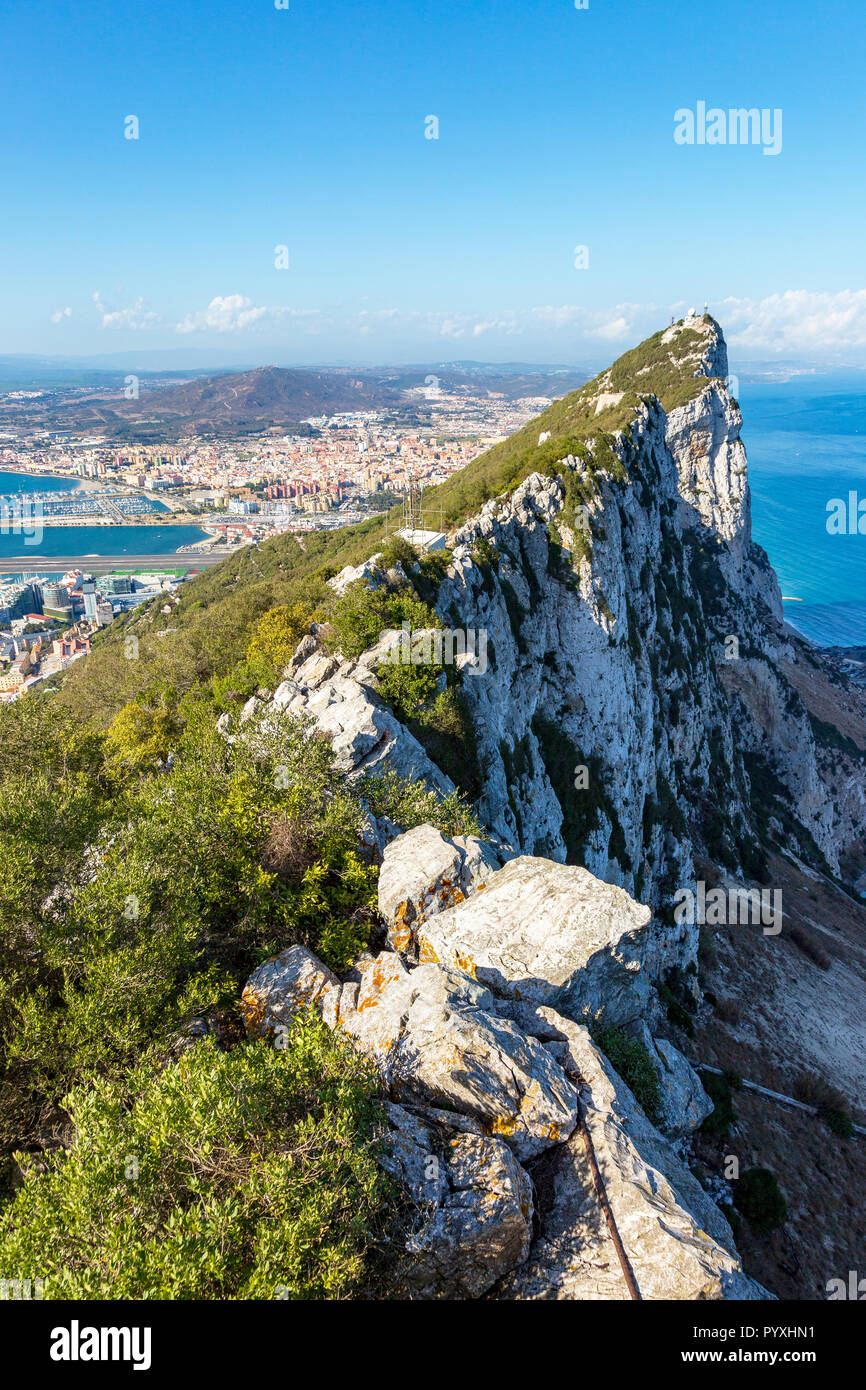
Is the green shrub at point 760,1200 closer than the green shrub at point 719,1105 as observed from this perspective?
Yes

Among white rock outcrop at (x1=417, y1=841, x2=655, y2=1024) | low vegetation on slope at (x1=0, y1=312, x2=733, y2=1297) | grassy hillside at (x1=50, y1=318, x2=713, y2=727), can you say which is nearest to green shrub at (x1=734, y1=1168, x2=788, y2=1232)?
white rock outcrop at (x1=417, y1=841, x2=655, y2=1024)

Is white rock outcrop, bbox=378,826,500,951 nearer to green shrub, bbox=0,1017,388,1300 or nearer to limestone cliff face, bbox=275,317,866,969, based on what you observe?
limestone cliff face, bbox=275,317,866,969

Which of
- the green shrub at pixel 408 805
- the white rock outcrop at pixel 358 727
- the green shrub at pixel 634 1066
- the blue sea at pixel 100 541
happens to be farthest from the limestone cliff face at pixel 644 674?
the blue sea at pixel 100 541

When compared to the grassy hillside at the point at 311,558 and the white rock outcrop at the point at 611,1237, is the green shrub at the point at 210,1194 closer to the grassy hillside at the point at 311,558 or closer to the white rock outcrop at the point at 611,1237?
the white rock outcrop at the point at 611,1237

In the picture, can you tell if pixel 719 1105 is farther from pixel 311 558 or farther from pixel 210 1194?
pixel 311 558

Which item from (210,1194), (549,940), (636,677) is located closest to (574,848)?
(636,677)

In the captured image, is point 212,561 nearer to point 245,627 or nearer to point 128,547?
point 128,547
